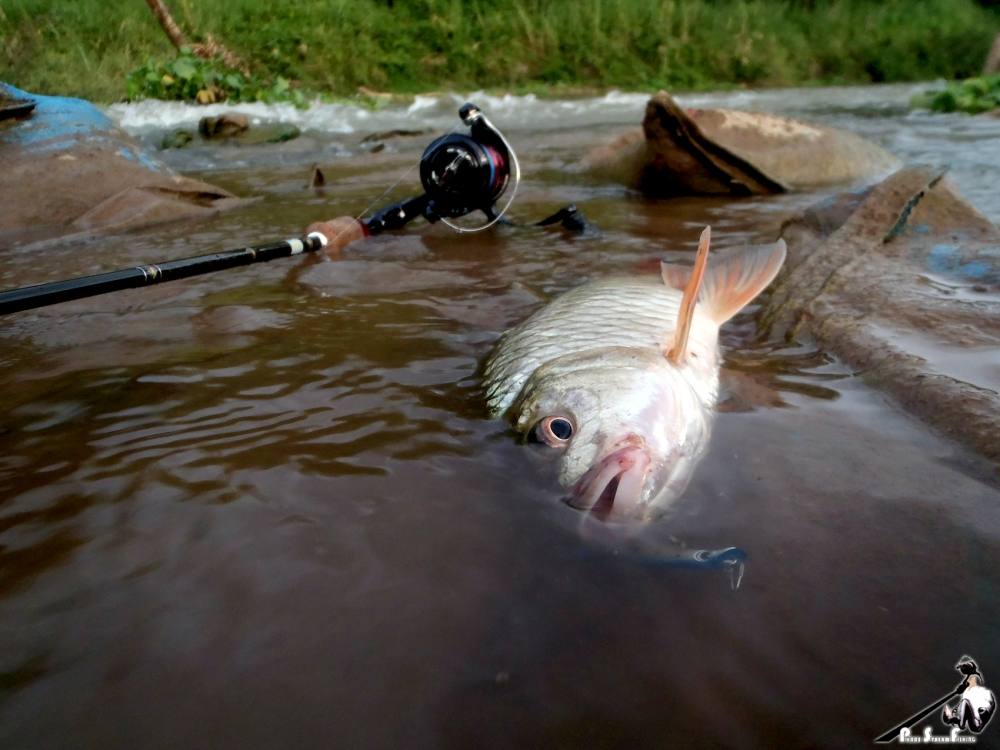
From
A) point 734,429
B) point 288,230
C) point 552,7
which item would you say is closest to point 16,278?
point 288,230

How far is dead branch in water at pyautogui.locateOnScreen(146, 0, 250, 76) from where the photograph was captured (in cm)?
1535

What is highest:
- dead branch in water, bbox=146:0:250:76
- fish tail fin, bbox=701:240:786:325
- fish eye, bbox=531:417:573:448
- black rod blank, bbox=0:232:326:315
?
dead branch in water, bbox=146:0:250:76

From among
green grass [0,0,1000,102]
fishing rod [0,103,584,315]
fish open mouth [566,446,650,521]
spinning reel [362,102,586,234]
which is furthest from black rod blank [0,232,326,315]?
green grass [0,0,1000,102]

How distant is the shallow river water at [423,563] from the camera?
1349 millimetres

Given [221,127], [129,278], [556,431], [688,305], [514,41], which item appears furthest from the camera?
[514,41]

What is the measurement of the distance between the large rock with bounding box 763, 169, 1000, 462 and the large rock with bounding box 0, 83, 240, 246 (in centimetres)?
474

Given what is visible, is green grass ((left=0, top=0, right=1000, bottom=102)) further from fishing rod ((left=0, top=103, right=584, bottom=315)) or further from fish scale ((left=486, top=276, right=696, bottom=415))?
fish scale ((left=486, top=276, right=696, bottom=415))

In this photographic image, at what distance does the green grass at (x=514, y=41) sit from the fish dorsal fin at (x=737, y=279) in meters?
15.2

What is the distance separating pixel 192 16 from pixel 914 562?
2074 centimetres

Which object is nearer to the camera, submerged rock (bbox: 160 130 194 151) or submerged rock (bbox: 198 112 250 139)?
submerged rock (bbox: 160 130 194 151)

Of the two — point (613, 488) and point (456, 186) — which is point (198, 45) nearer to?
point (456, 186)

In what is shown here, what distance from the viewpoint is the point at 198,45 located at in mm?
17266

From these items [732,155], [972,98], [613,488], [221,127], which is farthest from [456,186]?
[972,98]

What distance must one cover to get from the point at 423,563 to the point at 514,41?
23.2 meters
